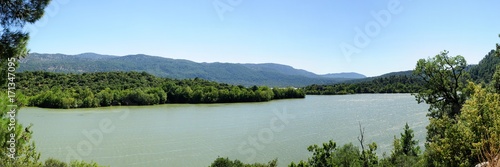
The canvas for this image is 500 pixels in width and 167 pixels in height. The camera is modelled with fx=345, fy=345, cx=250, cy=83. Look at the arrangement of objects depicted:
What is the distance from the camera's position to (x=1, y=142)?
5781mm

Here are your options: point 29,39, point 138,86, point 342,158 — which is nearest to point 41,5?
point 29,39

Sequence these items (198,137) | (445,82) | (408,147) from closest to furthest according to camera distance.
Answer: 1. (445,82)
2. (408,147)
3. (198,137)

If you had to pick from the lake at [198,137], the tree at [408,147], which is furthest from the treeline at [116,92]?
the tree at [408,147]

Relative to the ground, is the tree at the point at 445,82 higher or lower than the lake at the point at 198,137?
higher

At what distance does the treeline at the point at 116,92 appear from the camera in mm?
45656

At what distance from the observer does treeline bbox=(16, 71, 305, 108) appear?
45.7 m

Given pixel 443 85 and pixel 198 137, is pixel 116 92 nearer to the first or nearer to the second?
pixel 198 137

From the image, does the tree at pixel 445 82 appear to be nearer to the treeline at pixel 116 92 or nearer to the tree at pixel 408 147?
the tree at pixel 408 147

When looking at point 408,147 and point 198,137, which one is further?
point 198,137

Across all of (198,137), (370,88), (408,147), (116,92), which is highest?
(370,88)

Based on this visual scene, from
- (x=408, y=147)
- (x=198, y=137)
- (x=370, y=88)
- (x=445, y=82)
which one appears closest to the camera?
(x=445, y=82)

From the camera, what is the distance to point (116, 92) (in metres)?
50.8

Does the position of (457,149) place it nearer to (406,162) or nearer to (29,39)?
(406,162)

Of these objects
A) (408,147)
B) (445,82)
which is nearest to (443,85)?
(445,82)
